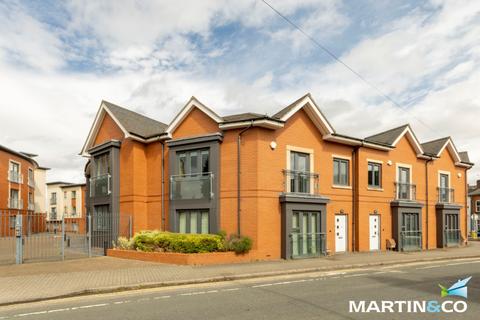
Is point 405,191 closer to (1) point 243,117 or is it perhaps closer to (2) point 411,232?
(2) point 411,232

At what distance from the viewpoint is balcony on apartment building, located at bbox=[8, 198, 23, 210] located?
39.2 meters

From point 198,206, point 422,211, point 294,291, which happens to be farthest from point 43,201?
point 294,291

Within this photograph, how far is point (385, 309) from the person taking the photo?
807cm

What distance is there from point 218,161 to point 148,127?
658 cm

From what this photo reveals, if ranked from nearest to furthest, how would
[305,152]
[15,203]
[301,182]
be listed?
[301,182]
[305,152]
[15,203]

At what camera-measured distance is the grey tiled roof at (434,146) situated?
88.6 ft

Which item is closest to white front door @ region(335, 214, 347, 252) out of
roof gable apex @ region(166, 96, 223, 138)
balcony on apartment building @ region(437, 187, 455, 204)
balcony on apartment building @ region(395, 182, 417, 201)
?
balcony on apartment building @ region(395, 182, 417, 201)

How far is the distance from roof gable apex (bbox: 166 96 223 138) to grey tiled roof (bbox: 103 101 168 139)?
96 centimetres

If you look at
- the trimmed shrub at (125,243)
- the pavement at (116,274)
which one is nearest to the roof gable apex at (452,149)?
the pavement at (116,274)

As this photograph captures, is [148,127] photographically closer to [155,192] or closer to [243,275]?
[155,192]

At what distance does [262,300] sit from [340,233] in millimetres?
12777

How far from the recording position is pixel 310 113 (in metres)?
19.1

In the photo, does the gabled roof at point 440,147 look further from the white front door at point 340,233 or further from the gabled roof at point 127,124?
the gabled roof at point 127,124

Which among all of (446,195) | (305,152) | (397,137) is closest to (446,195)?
(446,195)
